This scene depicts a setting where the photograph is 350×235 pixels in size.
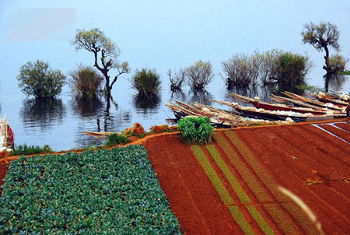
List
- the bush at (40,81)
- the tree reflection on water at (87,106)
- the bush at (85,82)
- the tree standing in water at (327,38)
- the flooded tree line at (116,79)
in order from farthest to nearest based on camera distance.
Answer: the tree standing in water at (327,38) < the bush at (85,82) < the bush at (40,81) < the flooded tree line at (116,79) < the tree reflection on water at (87,106)

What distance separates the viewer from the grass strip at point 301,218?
13969 millimetres

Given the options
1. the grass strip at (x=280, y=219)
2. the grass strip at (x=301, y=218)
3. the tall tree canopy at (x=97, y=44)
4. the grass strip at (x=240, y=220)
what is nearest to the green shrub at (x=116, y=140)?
the grass strip at (x=240, y=220)

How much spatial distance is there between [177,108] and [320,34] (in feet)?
141

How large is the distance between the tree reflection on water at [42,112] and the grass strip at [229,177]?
854 inches

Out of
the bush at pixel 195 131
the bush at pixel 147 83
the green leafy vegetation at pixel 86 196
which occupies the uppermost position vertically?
the bush at pixel 147 83

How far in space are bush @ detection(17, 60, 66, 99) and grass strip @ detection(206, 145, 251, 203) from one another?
3730cm

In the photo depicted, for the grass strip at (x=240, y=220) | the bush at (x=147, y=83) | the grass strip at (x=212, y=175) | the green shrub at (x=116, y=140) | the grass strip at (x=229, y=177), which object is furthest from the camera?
the bush at (x=147, y=83)

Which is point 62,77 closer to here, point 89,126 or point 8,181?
point 89,126

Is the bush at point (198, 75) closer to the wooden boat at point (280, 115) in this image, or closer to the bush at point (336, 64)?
the bush at point (336, 64)

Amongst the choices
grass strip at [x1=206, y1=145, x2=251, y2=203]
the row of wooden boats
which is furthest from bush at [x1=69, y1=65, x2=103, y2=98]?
grass strip at [x1=206, y1=145, x2=251, y2=203]

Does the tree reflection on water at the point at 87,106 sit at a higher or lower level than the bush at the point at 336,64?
lower

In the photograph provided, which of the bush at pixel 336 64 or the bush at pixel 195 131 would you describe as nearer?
the bush at pixel 195 131

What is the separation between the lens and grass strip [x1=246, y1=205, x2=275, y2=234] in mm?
13969

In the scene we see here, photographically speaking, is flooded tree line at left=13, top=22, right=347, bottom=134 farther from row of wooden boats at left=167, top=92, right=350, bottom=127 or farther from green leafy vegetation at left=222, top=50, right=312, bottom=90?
row of wooden boats at left=167, top=92, right=350, bottom=127
